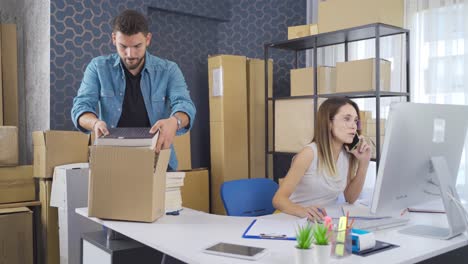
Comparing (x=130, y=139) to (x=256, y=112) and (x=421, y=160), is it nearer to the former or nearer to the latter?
(x=421, y=160)

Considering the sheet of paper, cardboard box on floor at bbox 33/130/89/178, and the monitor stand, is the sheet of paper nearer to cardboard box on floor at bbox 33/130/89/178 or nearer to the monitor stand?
the monitor stand

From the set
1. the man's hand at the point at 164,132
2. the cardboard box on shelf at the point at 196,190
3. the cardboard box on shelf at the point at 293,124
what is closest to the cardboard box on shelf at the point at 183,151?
the cardboard box on shelf at the point at 196,190

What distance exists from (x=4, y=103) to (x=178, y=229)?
2.56 m

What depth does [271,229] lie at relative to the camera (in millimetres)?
1769

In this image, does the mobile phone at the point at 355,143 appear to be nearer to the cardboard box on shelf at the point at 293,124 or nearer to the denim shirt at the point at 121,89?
the denim shirt at the point at 121,89

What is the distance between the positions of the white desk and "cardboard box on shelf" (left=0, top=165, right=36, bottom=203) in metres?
1.56

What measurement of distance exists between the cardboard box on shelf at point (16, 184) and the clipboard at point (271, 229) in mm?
2180

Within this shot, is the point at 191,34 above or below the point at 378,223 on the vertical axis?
above

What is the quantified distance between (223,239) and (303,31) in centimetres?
263

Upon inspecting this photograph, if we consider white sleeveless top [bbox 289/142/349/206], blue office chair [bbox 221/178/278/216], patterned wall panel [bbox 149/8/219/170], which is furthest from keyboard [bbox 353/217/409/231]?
patterned wall panel [bbox 149/8/219/170]

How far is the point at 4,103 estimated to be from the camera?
376 centimetres

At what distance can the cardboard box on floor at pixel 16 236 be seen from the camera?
10.5 feet

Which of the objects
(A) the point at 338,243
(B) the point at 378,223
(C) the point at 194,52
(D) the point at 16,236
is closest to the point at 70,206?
(D) the point at 16,236

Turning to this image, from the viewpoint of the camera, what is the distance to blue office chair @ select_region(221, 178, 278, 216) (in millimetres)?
2410
